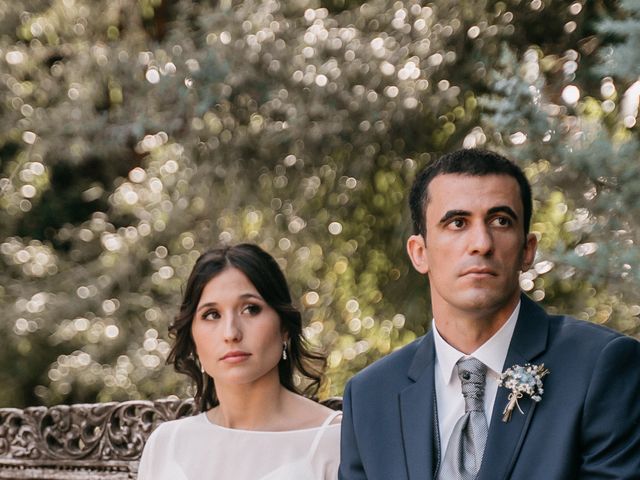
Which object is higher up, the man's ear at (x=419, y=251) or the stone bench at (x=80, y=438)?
the man's ear at (x=419, y=251)

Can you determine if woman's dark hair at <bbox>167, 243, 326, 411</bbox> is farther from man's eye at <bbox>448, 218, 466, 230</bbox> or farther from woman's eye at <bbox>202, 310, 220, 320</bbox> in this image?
man's eye at <bbox>448, 218, 466, 230</bbox>

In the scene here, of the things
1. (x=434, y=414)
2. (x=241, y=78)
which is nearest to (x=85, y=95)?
(x=241, y=78)

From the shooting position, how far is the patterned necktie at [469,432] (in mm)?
2990

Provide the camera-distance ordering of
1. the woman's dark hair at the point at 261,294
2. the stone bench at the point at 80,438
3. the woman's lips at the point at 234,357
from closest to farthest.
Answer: the woman's lips at the point at 234,357 → the woman's dark hair at the point at 261,294 → the stone bench at the point at 80,438

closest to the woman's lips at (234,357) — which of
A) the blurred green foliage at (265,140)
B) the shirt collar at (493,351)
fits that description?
the shirt collar at (493,351)

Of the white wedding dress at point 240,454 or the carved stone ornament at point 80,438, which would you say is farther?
the carved stone ornament at point 80,438

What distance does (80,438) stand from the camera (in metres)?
4.78

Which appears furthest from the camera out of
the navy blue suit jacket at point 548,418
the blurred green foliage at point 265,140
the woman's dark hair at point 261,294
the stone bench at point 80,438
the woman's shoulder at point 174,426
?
the blurred green foliage at point 265,140

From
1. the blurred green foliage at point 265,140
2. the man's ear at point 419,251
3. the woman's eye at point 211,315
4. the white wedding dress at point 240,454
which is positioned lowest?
the white wedding dress at point 240,454

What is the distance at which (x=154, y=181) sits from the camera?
22.3ft

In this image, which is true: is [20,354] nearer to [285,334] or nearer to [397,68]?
[397,68]

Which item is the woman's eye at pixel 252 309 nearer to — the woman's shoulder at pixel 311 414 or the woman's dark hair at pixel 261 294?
the woman's dark hair at pixel 261 294

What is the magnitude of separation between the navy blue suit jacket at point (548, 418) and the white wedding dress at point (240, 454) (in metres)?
0.57

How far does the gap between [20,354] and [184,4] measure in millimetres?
3050
